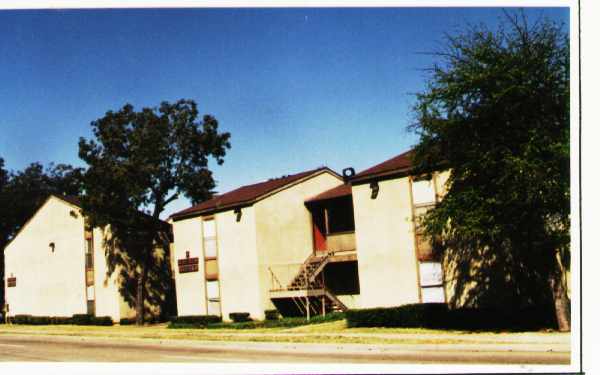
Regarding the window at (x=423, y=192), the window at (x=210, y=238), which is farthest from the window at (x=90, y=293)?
the window at (x=423, y=192)

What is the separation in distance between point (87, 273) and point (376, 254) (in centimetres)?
2253

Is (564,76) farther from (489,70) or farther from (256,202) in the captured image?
(256,202)

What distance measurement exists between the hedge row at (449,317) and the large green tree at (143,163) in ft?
53.8

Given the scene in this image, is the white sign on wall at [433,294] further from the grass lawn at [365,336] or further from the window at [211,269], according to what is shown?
the window at [211,269]

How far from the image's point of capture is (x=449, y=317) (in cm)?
2333

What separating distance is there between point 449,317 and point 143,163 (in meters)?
20.1

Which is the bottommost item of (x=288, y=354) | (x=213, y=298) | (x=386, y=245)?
(x=213, y=298)

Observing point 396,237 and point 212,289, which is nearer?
point 396,237

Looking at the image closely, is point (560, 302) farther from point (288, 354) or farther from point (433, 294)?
point (288, 354)

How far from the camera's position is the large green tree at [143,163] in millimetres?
36125

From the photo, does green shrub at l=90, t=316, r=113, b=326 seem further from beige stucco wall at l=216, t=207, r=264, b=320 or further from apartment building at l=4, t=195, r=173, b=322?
beige stucco wall at l=216, t=207, r=264, b=320

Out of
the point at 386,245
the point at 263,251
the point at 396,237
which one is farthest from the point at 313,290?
the point at 396,237

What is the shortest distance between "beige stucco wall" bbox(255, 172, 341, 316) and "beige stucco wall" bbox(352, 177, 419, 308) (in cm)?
665

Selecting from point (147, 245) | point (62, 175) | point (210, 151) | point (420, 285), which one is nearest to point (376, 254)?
point (420, 285)
